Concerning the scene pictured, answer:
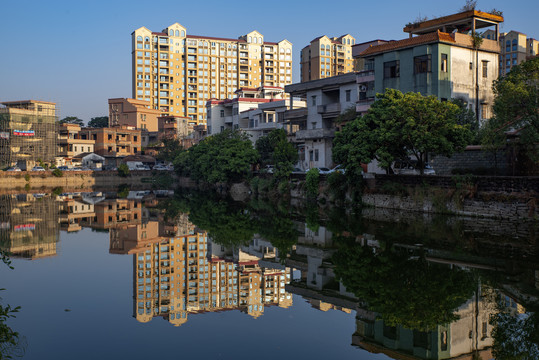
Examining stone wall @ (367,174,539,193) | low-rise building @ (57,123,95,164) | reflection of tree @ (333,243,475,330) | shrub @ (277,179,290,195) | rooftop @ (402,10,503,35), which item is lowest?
reflection of tree @ (333,243,475,330)

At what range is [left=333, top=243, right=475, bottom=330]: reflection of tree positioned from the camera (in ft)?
43.2

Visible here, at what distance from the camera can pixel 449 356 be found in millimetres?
10906

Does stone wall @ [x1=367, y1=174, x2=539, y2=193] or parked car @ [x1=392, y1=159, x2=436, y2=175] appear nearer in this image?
stone wall @ [x1=367, y1=174, x2=539, y2=193]

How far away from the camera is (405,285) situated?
15852 mm

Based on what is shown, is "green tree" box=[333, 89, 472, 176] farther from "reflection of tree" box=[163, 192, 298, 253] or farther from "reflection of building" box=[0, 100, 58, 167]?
"reflection of building" box=[0, 100, 58, 167]

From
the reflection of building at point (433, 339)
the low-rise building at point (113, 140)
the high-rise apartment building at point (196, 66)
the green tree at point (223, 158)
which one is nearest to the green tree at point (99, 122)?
the high-rise apartment building at point (196, 66)

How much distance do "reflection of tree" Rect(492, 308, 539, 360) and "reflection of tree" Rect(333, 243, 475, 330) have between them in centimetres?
112

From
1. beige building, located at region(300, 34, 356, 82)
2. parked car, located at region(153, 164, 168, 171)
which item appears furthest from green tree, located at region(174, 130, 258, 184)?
beige building, located at region(300, 34, 356, 82)

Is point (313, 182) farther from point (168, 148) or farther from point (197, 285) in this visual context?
point (168, 148)

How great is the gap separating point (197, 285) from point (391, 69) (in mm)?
31981

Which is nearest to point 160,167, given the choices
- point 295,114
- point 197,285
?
point 295,114

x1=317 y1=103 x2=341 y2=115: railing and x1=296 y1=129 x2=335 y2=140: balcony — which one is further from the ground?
x1=317 y1=103 x2=341 y2=115: railing

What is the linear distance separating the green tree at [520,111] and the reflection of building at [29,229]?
→ 76.4 ft

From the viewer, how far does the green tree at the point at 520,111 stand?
91.0 feet
